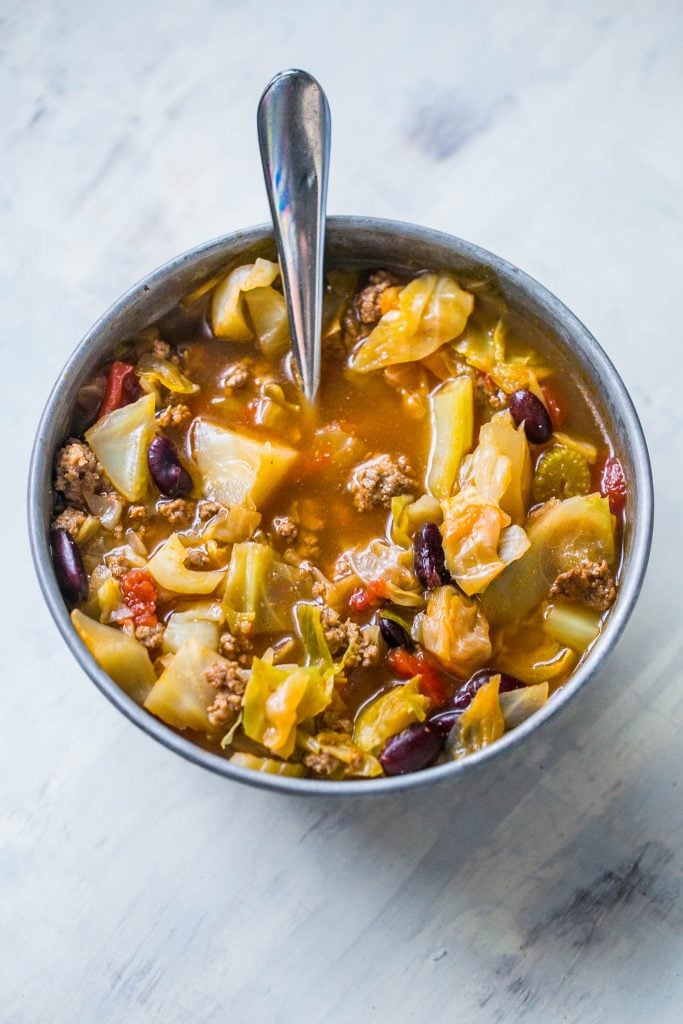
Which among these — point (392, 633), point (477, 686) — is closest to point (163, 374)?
point (392, 633)

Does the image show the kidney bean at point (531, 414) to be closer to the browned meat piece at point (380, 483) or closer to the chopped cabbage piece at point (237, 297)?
the browned meat piece at point (380, 483)

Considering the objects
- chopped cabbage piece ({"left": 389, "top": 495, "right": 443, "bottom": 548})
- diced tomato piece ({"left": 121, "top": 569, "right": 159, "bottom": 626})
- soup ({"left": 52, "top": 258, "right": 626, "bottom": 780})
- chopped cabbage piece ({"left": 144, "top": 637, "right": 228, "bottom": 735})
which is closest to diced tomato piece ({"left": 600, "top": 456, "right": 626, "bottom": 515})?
soup ({"left": 52, "top": 258, "right": 626, "bottom": 780})

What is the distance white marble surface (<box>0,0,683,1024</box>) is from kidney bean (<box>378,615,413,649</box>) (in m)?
0.56

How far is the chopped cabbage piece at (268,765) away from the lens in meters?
2.70

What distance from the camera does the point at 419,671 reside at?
2855mm

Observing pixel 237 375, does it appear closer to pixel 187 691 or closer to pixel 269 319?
pixel 269 319

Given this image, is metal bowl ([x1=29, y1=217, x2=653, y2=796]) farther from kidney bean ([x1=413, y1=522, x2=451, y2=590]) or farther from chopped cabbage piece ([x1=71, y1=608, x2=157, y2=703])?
kidney bean ([x1=413, y1=522, x2=451, y2=590])

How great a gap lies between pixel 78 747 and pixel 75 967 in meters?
0.61

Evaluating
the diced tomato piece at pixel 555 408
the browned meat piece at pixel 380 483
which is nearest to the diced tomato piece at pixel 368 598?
the browned meat piece at pixel 380 483

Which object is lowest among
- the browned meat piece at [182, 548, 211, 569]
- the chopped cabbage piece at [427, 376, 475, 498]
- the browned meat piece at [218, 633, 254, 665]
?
the browned meat piece at [218, 633, 254, 665]

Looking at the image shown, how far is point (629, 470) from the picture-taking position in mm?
2949

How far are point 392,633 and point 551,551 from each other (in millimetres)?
485

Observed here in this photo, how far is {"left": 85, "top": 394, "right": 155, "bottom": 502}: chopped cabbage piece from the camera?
2988 millimetres

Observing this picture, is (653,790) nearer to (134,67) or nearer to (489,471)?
(489,471)
